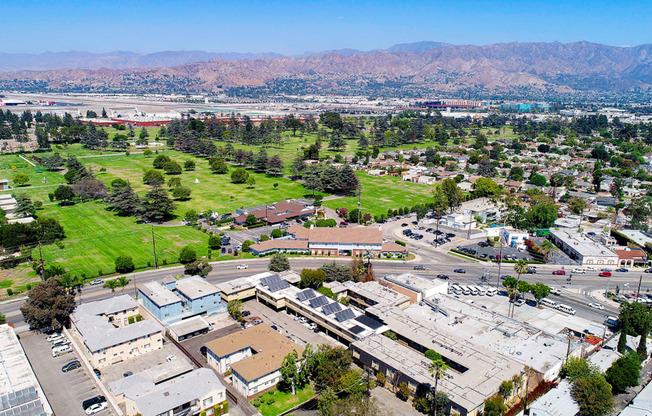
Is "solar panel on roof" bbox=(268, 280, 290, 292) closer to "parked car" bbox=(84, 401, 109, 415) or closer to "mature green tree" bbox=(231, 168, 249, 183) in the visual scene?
"parked car" bbox=(84, 401, 109, 415)

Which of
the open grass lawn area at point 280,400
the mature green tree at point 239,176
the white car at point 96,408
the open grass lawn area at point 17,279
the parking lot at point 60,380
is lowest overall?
the open grass lawn area at point 280,400

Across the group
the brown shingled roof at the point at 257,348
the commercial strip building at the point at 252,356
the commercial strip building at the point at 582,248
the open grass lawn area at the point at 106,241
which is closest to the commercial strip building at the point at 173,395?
the commercial strip building at the point at 252,356

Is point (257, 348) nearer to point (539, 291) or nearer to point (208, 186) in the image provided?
point (539, 291)

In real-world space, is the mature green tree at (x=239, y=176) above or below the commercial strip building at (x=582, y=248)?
above

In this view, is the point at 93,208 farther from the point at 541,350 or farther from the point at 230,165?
the point at 541,350

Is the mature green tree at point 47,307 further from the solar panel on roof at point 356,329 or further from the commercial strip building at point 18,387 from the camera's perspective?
the solar panel on roof at point 356,329

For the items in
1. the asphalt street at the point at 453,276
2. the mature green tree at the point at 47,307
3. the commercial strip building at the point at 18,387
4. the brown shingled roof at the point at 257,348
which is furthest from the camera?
the asphalt street at the point at 453,276

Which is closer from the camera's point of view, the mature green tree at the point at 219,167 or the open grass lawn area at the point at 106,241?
the open grass lawn area at the point at 106,241

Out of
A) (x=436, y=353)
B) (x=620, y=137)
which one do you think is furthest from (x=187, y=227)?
(x=620, y=137)

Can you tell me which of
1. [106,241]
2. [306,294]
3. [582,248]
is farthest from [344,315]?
[106,241]
